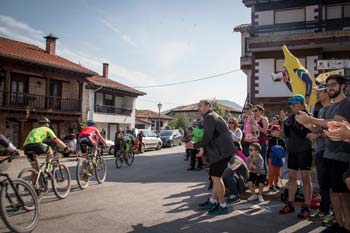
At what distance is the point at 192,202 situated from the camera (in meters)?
6.60

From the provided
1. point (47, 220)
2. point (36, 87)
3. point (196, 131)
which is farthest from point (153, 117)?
point (47, 220)

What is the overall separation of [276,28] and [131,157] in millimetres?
12636

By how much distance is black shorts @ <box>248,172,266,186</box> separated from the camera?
655 cm

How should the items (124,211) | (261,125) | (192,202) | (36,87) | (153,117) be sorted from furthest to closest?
(153,117)
(36,87)
(261,125)
(192,202)
(124,211)

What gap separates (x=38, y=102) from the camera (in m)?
23.8

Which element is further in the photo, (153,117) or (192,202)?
(153,117)

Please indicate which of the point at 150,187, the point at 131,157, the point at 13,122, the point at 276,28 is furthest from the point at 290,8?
the point at 13,122

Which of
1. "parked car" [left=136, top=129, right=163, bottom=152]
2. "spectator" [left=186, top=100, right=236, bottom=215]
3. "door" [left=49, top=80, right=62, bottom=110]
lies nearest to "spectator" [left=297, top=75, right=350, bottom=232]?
"spectator" [left=186, top=100, right=236, bottom=215]

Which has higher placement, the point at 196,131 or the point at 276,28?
the point at 276,28

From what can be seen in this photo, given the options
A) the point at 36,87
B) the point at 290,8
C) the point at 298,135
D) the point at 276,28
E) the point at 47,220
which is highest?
the point at 290,8

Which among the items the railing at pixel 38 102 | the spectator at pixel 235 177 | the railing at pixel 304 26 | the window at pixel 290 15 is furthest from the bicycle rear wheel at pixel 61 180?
the window at pixel 290 15

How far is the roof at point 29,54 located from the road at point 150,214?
1717 cm

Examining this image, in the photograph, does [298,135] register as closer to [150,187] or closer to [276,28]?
[150,187]

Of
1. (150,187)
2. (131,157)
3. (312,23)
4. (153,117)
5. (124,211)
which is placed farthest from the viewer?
(153,117)
